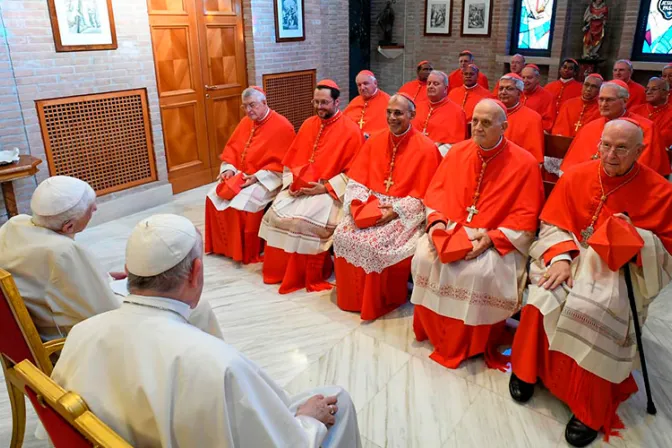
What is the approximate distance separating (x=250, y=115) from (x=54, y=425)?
3818mm

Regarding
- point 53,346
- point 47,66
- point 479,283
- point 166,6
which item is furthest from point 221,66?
point 53,346

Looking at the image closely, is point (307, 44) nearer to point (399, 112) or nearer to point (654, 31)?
point (399, 112)

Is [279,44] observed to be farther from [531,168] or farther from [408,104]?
[531,168]

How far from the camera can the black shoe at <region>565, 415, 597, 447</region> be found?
8.55 feet

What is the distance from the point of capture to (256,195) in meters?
4.66

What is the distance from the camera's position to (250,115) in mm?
4883

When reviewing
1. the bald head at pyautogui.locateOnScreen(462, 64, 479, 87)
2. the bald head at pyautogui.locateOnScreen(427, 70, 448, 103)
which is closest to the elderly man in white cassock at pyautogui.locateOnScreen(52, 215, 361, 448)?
the bald head at pyautogui.locateOnScreen(427, 70, 448, 103)

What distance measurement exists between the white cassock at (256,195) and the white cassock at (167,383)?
10.1 ft

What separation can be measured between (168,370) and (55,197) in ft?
4.47

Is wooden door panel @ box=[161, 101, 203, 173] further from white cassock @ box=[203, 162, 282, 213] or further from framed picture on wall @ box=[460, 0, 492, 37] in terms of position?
framed picture on wall @ box=[460, 0, 492, 37]

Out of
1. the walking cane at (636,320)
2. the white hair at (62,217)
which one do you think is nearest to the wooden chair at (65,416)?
the white hair at (62,217)

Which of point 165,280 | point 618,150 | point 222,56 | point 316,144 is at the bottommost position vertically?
point 316,144

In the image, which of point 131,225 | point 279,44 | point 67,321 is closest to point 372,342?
point 67,321

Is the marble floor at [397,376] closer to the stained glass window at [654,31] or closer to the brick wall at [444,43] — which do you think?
the stained glass window at [654,31]
